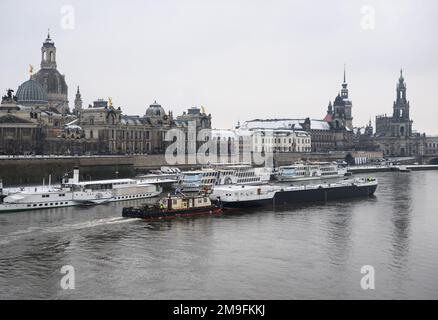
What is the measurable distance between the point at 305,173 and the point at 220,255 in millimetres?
69847

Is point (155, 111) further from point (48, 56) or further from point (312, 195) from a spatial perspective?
point (312, 195)

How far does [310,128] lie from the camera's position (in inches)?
7037

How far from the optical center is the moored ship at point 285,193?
62.4 meters

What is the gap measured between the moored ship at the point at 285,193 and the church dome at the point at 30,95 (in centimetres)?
6255

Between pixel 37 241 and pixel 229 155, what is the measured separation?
91.3 metres

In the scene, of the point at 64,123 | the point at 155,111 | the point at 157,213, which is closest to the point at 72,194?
the point at 157,213

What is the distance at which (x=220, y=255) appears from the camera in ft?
125

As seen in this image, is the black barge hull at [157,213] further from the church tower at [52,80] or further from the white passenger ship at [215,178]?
the church tower at [52,80]

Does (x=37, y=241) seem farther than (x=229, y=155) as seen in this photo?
No

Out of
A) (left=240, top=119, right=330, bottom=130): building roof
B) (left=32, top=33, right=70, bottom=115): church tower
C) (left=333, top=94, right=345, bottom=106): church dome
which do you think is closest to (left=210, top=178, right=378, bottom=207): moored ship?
(left=32, top=33, right=70, bottom=115): church tower

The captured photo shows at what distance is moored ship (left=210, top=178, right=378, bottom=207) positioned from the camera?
205 ft

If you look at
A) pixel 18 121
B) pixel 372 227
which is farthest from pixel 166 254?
pixel 18 121
